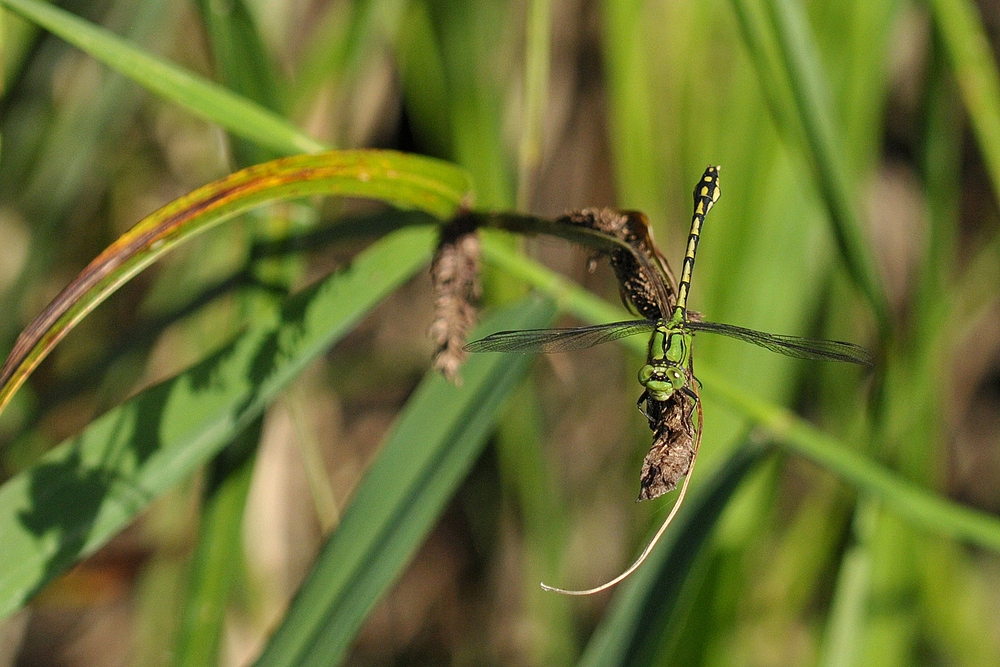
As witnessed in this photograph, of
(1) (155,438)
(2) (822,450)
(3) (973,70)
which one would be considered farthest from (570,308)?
(3) (973,70)

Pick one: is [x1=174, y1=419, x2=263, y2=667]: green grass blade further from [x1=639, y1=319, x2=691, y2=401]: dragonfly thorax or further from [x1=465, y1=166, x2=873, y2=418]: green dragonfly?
[x1=639, y1=319, x2=691, y2=401]: dragonfly thorax

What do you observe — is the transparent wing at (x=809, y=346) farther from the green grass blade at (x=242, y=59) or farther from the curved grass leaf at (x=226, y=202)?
the green grass blade at (x=242, y=59)

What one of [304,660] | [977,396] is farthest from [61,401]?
[977,396]

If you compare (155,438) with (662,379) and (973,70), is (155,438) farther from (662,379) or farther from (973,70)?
(973,70)

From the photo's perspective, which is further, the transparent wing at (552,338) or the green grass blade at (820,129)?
the green grass blade at (820,129)

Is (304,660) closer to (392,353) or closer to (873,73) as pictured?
(873,73)

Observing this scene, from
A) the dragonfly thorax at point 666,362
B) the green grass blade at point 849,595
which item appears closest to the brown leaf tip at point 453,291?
the dragonfly thorax at point 666,362
